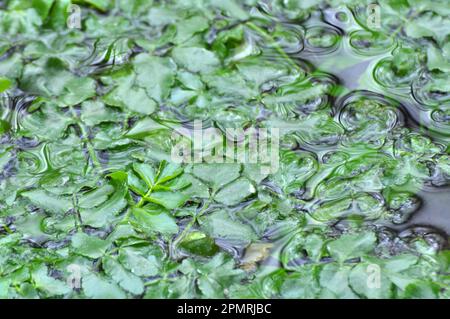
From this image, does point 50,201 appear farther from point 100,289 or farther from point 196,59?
point 196,59

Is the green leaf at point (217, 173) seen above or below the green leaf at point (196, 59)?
below

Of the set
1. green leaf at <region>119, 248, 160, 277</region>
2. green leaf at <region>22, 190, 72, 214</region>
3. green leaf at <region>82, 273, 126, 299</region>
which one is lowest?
green leaf at <region>82, 273, 126, 299</region>

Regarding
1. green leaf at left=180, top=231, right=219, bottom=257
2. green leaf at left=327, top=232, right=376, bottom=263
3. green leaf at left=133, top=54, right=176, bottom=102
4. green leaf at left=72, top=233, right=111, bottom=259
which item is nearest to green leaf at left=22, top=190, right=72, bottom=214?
green leaf at left=72, top=233, right=111, bottom=259

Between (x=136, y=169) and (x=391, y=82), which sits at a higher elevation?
(x=391, y=82)

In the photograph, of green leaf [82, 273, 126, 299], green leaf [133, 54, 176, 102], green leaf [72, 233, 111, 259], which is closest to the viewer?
green leaf [82, 273, 126, 299]

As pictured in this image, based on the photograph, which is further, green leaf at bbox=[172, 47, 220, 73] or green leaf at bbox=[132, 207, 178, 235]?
green leaf at bbox=[172, 47, 220, 73]

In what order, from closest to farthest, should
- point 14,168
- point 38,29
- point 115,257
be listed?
point 115,257 < point 14,168 < point 38,29

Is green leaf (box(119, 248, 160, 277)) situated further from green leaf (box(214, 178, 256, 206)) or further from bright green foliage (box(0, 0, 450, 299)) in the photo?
green leaf (box(214, 178, 256, 206))

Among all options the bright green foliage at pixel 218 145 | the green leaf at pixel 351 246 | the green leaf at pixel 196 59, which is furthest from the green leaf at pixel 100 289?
the green leaf at pixel 196 59

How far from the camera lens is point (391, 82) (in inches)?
104

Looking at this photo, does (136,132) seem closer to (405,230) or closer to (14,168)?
(14,168)

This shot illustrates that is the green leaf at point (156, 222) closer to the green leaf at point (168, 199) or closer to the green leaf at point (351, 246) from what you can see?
the green leaf at point (168, 199)

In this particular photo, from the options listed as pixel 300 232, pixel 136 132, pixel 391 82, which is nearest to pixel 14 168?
pixel 136 132
